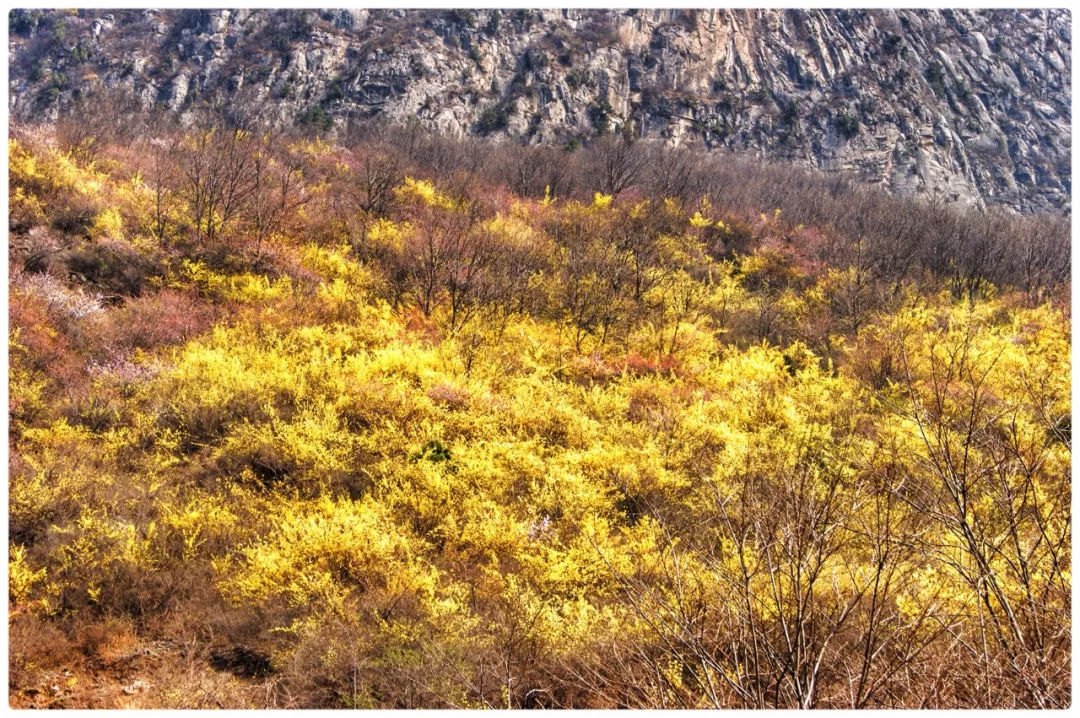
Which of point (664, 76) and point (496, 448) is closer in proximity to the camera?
point (496, 448)

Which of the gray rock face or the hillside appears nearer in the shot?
the hillside

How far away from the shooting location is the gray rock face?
50.6 metres

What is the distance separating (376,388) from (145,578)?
4666 millimetres

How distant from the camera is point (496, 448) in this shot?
8.32 metres

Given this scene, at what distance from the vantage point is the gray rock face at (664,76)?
50625 millimetres

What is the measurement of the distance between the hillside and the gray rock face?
3260 centimetres

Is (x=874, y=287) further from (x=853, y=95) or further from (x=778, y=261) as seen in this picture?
(x=853, y=95)

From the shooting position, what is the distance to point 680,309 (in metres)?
16.4

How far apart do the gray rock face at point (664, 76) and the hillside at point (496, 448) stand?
32597 millimetres

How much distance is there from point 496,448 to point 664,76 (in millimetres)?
60191

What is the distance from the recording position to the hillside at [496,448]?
3.37 m

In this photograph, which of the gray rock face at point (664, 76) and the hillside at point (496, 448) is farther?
the gray rock face at point (664, 76)

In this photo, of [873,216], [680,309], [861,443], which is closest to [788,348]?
[680,309]

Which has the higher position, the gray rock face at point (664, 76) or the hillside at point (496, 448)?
the gray rock face at point (664, 76)
